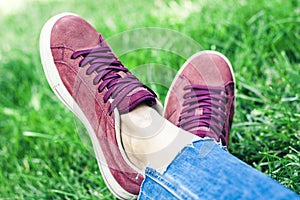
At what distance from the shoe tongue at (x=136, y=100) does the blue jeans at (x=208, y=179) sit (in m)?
0.20

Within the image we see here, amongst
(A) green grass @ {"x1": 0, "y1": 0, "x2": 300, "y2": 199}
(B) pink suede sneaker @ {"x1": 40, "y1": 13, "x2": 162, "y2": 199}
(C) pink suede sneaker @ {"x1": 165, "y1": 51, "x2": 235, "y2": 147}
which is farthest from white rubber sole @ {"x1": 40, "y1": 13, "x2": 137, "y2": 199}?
(C) pink suede sneaker @ {"x1": 165, "y1": 51, "x2": 235, "y2": 147}

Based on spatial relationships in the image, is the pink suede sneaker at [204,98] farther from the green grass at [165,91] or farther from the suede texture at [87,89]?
the suede texture at [87,89]

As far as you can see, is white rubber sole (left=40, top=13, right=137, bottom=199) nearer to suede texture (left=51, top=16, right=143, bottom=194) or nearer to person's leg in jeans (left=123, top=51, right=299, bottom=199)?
suede texture (left=51, top=16, right=143, bottom=194)

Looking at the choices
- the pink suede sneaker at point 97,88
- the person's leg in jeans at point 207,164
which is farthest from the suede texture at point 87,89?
the person's leg in jeans at point 207,164

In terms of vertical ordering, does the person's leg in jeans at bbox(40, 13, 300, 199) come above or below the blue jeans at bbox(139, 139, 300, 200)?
above

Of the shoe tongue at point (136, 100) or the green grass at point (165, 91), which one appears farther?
the green grass at point (165, 91)

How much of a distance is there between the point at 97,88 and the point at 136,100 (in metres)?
0.20

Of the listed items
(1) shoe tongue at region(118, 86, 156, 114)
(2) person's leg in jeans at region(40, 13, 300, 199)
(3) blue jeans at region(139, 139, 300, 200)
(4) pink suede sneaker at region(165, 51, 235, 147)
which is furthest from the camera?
(4) pink suede sneaker at region(165, 51, 235, 147)

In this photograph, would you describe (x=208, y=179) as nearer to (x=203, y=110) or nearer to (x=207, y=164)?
(x=207, y=164)

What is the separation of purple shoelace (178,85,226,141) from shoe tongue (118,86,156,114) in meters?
0.14

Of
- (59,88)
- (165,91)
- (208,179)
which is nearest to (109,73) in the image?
(59,88)

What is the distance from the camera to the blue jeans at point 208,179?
2.82ft

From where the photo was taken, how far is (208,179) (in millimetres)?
917

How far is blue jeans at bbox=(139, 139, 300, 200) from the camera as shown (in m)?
0.86
